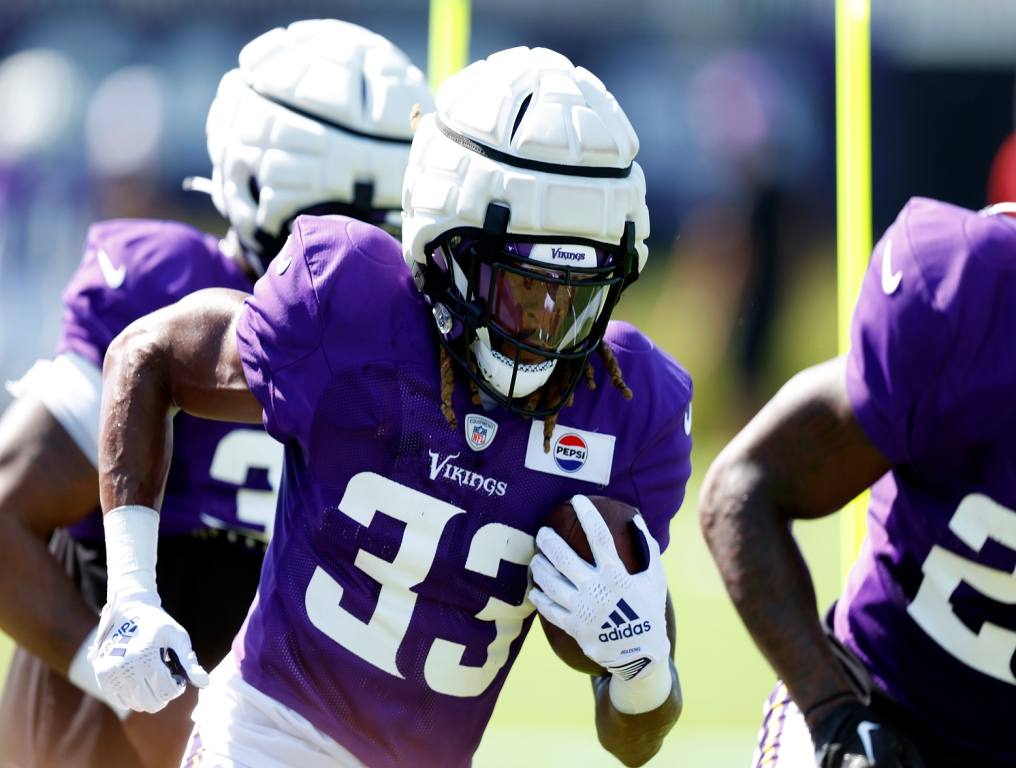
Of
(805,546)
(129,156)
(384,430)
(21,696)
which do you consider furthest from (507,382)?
(129,156)

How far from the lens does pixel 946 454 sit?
222cm

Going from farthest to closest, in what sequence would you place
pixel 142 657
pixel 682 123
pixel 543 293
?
pixel 682 123, pixel 543 293, pixel 142 657

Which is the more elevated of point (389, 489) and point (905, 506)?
point (389, 489)

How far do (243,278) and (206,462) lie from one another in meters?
0.37

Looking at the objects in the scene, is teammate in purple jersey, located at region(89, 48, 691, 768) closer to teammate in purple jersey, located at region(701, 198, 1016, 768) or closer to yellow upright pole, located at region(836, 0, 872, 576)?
teammate in purple jersey, located at region(701, 198, 1016, 768)

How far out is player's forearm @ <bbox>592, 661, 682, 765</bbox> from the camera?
2324 mm

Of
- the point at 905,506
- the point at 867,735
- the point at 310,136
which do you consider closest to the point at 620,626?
the point at 867,735

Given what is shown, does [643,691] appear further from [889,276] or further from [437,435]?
[889,276]

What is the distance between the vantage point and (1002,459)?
2201 millimetres

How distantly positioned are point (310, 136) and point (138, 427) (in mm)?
844

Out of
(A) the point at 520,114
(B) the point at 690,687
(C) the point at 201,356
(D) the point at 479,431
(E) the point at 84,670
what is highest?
(A) the point at 520,114

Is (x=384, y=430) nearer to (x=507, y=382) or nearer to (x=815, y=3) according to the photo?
(x=507, y=382)

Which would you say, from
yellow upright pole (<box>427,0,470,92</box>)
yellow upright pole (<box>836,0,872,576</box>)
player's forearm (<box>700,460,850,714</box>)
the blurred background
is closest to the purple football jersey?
player's forearm (<box>700,460,850,714</box>)

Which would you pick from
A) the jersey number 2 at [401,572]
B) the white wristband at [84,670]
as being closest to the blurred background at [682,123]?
the white wristband at [84,670]
